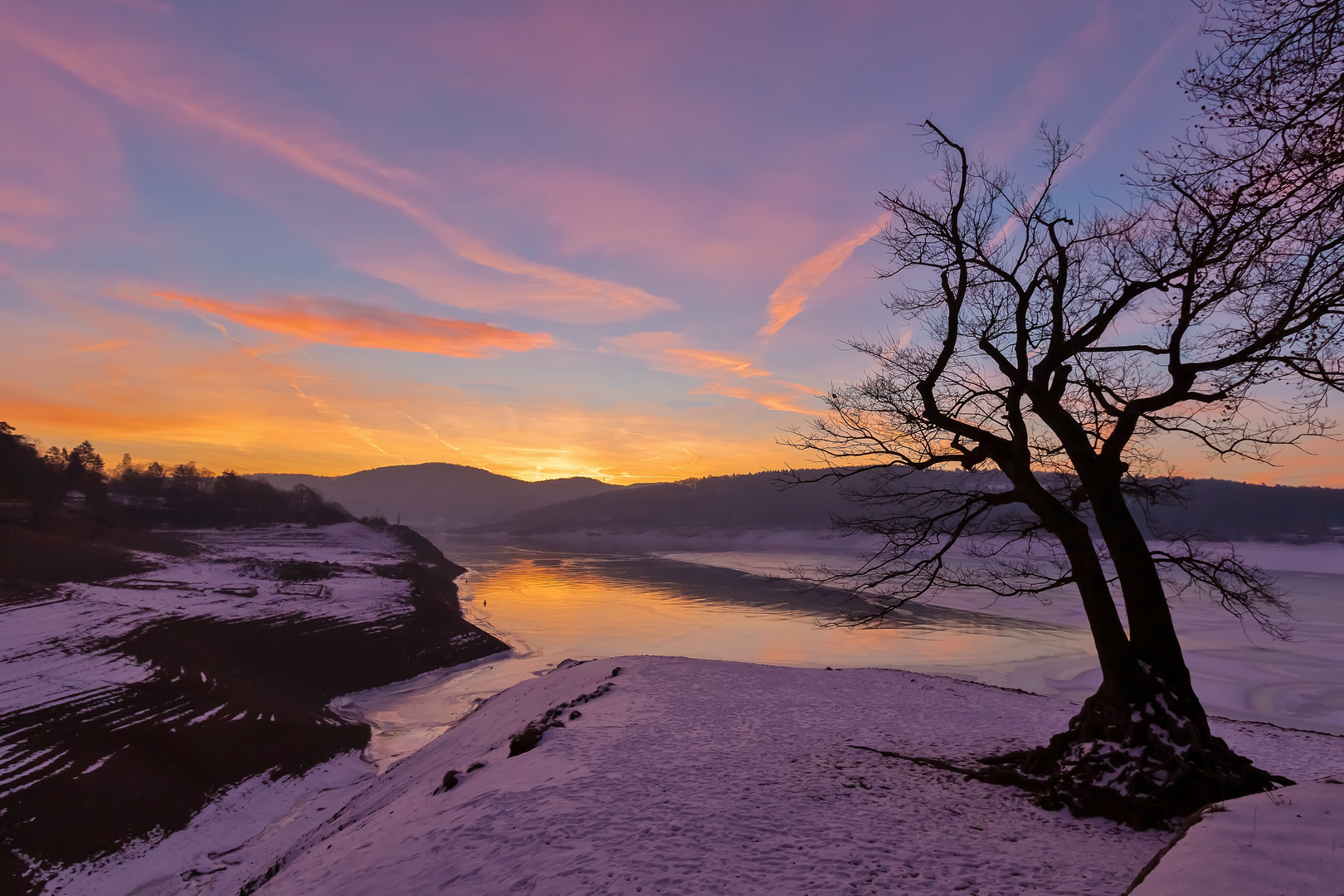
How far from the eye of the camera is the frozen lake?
24297mm

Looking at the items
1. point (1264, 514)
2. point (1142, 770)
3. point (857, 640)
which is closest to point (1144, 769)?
point (1142, 770)

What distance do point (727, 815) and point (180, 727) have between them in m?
20.3

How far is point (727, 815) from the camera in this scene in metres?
8.07

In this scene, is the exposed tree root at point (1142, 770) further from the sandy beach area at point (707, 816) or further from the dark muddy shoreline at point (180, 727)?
the dark muddy shoreline at point (180, 727)

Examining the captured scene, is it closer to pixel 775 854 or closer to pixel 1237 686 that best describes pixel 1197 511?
Result: pixel 1237 686

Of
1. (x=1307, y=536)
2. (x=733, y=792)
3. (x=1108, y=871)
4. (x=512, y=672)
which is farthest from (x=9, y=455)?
(x=1307, y=536)

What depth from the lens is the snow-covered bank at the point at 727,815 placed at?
6.65m

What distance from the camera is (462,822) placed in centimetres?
822

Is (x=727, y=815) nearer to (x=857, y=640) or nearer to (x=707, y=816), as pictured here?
(x=707, y=816)

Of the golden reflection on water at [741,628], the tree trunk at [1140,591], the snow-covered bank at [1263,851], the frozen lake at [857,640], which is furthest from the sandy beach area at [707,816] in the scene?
the golden reflection on water at [741,628]

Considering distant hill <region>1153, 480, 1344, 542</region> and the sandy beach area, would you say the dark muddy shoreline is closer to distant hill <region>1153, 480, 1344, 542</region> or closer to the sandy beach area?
the sandy beach area

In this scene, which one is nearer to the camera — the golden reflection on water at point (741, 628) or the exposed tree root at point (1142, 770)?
the exposed tree root at point (1142, 770)

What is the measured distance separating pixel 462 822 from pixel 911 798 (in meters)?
5.94

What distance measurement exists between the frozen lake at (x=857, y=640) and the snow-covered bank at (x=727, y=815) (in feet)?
35.6
